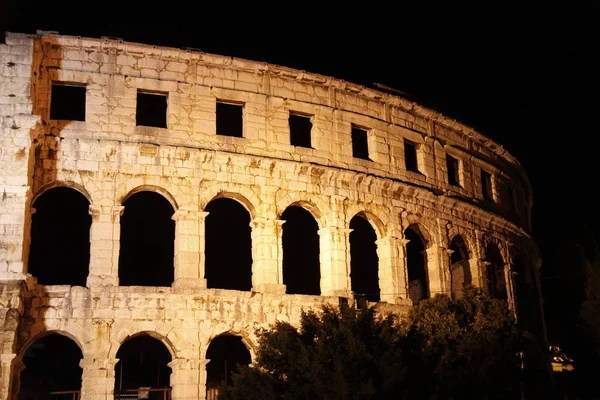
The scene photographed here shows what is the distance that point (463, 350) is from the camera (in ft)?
61.6

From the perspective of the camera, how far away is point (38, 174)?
64.9 ft

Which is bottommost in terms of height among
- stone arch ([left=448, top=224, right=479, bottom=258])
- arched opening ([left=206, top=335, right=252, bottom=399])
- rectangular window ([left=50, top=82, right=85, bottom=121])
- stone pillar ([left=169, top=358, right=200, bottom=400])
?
stone pillar ([left=169, top=358, right=200, bottom=400])

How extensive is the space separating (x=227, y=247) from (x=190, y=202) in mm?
9305

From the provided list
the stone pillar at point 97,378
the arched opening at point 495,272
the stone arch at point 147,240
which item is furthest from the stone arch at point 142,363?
the arched opening at point 495,272

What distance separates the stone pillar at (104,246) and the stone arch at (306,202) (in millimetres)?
4449

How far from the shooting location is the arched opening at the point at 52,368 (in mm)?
25625

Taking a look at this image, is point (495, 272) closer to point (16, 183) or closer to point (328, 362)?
point (328, 362)

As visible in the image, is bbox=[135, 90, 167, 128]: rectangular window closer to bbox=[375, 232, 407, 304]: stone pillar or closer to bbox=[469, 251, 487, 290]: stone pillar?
bbox=[375, 232, 407, 304]: stone pillar

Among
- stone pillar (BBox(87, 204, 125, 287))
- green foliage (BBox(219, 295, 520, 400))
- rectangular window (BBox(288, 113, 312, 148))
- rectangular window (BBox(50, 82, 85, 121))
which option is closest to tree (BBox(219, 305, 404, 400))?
green foliage (BBox(219, 295, 520, 400))

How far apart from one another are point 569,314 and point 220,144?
2081cm

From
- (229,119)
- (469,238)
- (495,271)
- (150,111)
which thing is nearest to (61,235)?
(150,111)

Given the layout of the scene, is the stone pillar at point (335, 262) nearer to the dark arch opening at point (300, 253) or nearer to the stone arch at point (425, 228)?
the stone arch at point (425, 228)

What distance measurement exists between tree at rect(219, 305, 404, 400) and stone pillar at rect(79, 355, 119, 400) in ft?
12.3

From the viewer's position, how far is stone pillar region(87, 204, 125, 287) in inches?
761
